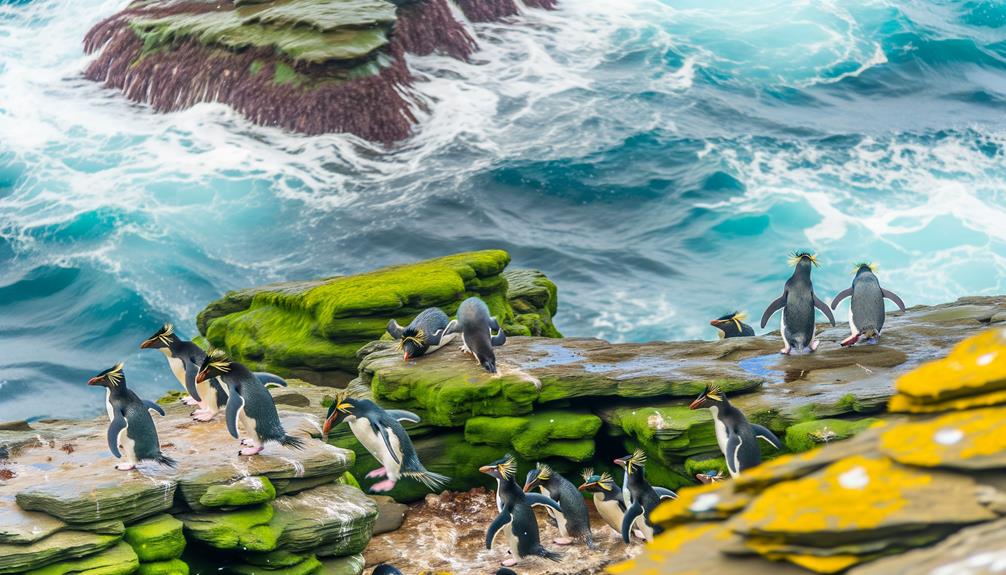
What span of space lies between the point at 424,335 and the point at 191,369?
328 cm

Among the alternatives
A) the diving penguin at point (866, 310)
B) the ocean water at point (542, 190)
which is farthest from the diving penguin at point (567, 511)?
the ocean water at point (542, 190)

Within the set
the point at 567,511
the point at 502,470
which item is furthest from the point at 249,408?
the point at 567,511

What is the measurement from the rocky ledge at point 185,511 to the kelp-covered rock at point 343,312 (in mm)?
5617

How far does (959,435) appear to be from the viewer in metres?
3.59

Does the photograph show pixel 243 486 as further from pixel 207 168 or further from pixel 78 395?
pixel 207 168

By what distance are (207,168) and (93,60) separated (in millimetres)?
10539

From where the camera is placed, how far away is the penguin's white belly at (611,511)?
13.1 meters

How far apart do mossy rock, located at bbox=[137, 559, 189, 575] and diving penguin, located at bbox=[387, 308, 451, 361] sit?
5432 mm

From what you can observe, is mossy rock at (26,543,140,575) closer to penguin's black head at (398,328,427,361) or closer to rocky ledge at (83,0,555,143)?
penguin's black head at (398,328,427,361)

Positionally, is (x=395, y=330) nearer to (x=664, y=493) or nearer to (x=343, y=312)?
(x=343, y=312)

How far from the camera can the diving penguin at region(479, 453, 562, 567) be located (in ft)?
40.4

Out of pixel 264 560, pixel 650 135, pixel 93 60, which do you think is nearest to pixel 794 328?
pixel 264 560

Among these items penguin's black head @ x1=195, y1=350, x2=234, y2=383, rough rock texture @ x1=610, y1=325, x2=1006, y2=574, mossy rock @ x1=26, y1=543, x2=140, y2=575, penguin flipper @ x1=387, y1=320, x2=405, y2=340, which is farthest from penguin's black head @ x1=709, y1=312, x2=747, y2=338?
rough rock texture @ x1=610, y1=325, x2=1006, y2=574

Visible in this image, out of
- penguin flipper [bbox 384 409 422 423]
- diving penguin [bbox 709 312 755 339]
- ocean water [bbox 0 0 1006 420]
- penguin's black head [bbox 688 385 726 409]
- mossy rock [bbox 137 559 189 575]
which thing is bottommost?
ocean water [bbox 0 0 1006 420]
